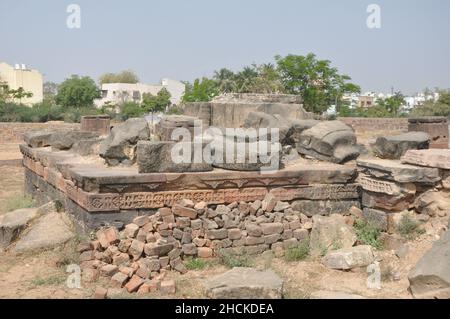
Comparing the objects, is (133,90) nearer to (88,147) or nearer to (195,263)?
(88,147)

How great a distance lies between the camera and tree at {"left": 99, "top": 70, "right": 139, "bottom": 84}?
219ft

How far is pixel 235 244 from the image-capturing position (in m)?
5.88

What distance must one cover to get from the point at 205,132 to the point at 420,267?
3478 mm

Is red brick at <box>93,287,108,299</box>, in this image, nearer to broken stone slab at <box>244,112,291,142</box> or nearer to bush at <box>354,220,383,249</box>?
bush at <box>354,220,383,249</box>

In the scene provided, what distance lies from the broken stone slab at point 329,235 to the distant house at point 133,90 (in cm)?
5013

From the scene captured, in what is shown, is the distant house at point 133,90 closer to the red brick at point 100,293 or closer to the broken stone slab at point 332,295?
the red brick at point 100,293

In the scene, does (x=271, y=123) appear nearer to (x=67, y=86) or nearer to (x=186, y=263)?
(x=186, y=263)

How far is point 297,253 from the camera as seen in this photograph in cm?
585

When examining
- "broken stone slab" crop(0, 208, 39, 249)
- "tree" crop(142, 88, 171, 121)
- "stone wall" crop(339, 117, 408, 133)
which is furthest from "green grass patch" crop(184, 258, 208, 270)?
"tree" crop(142, 88, 171, 121)

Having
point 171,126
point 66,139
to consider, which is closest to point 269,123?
point 171,126

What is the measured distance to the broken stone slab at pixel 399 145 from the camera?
6.47 metres

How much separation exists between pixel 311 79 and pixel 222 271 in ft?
81.9
